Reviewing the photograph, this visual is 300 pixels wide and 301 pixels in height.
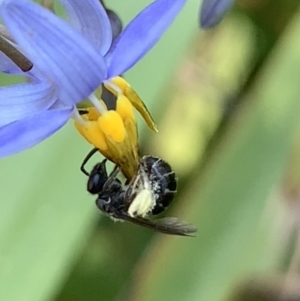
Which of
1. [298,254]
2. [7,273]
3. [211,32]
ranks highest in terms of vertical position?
[211,32]

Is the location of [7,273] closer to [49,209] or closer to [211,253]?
[49,209]

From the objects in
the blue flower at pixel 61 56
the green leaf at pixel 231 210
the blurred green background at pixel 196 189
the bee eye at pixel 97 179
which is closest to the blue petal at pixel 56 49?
the blue flower at pixel 61 56

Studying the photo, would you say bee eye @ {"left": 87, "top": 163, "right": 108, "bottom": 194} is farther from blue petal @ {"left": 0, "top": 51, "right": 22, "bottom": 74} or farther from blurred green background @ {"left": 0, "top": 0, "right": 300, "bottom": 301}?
blurred green background @ {"left": 0, "top": 0, "right": 300, "bottom": 301}

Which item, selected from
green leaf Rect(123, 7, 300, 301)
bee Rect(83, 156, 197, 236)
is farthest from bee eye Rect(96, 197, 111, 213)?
green leaf Rect(123, 7, 300, 301)

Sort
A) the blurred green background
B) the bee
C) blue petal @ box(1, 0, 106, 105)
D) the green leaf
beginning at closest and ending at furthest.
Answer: blue petal @ box(1, 0, 106, 105)
the bee
the blurred green background
the green leaf

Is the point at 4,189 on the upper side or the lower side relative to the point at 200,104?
lower

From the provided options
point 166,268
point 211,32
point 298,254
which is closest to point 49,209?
point 166,268

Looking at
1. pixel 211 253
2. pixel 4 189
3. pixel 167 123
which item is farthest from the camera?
pixel 167 123
